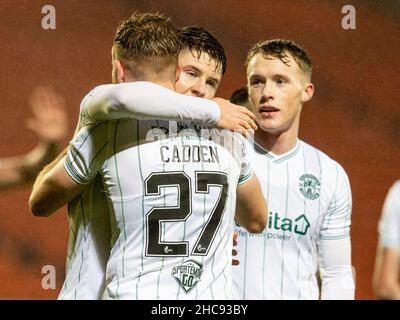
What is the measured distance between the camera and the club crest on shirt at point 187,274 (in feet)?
5.54

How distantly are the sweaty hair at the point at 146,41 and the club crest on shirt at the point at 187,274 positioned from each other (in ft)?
1.44

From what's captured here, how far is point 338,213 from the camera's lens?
249 centimetres

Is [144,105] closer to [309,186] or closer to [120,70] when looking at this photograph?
[120,70]

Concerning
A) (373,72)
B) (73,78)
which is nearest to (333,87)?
(373,72)

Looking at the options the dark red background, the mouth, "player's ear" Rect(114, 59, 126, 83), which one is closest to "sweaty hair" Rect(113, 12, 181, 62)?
"player's ear" Rect(114, 59, 126, 83)

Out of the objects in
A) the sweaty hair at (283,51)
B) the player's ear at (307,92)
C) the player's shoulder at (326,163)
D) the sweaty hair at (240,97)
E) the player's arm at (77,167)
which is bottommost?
the player's arm at (77,167)

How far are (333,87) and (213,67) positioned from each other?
4.24 ft

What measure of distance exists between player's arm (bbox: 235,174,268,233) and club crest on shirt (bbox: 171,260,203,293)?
249mm

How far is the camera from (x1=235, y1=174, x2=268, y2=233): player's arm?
188 centimetres

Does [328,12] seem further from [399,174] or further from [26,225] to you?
[26,225]

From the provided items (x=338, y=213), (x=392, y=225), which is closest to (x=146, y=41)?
(x=392, y=225)

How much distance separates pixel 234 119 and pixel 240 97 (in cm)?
128

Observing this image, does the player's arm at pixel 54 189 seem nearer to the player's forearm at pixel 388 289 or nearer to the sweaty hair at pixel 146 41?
the sweaty hair at pixel 146 41

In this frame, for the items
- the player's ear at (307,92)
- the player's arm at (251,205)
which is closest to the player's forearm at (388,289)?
the player's arm at (251,205)
